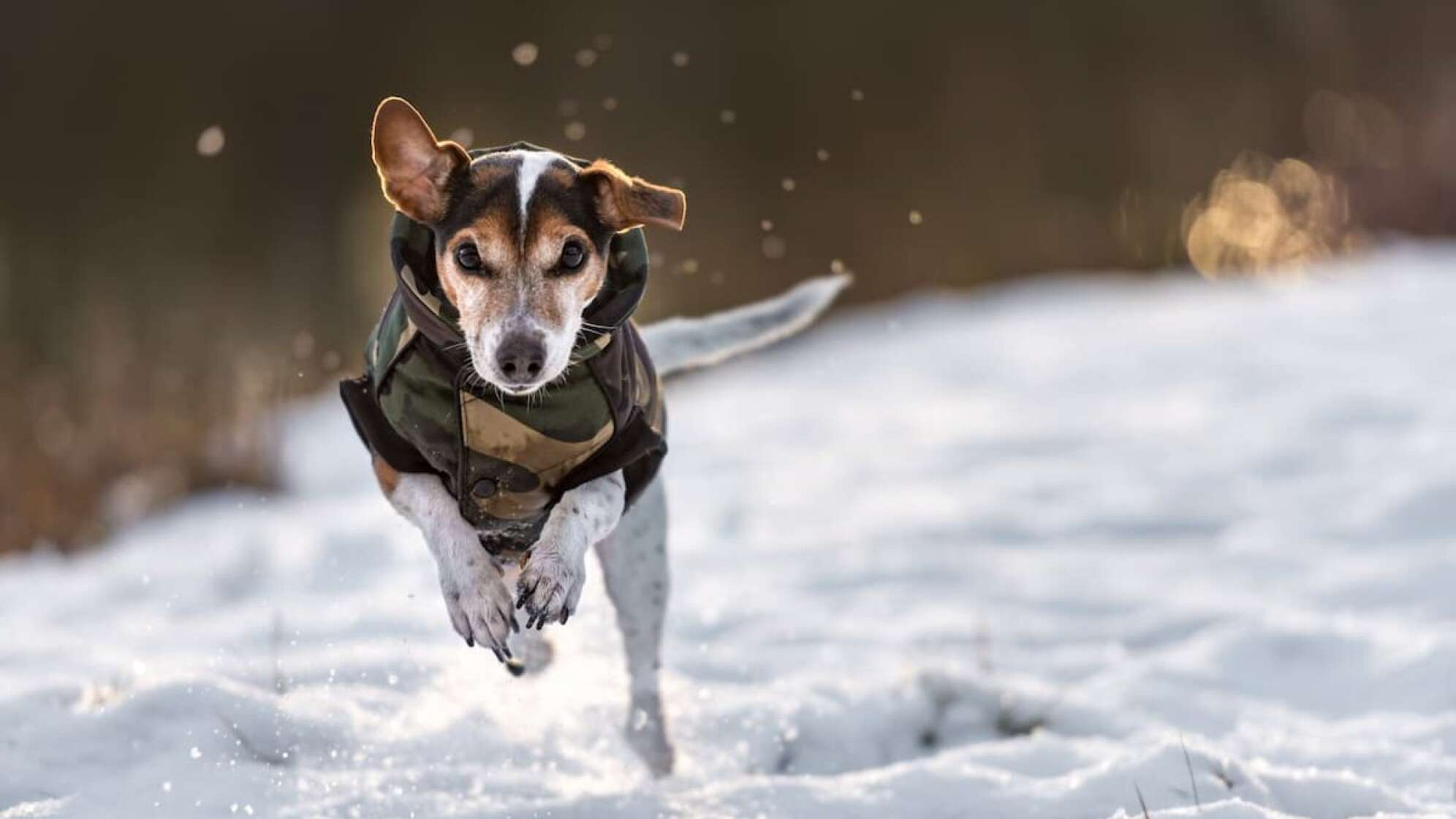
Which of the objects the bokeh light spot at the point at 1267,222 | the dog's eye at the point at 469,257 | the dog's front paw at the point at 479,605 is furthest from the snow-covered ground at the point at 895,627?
the bokeh light spot at the point at 1267,222

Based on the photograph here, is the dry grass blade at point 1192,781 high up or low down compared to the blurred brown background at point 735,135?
down

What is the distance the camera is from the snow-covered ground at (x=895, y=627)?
4.06m

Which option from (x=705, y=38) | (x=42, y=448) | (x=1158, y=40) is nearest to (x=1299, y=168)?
(x=1158, y=40)

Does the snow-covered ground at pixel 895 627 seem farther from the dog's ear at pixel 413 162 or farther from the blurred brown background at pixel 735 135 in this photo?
the blurred brown background at pixel 735 135

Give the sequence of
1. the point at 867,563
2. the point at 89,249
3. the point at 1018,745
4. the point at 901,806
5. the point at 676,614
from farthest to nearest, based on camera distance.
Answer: the point at 89,249 → the point at 867,563 → the point at 676,614 → the point at 1018,745 → the point at 901,806

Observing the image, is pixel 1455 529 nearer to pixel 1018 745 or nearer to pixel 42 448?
pixel 1018 745

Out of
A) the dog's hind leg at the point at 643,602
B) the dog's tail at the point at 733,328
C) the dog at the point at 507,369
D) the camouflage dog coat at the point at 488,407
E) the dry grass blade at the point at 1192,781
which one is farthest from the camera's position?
the dog's tail at the point at 733,328

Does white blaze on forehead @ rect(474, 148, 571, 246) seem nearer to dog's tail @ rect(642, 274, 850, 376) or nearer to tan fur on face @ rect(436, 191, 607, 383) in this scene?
tan fur on face @ rect(436, 191, 607, 383)

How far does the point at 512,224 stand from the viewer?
3387 millimetres

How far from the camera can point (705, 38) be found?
18.4 meters

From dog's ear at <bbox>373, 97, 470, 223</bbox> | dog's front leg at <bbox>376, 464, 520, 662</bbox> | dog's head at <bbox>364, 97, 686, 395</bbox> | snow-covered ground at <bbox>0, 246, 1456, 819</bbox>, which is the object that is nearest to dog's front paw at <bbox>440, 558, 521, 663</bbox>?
dog's front leg at <bbox>376, 464, 520, 662</bbox>

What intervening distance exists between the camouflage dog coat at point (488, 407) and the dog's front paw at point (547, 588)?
264mm

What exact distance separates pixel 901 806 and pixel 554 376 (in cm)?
139

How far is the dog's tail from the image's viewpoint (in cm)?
452
